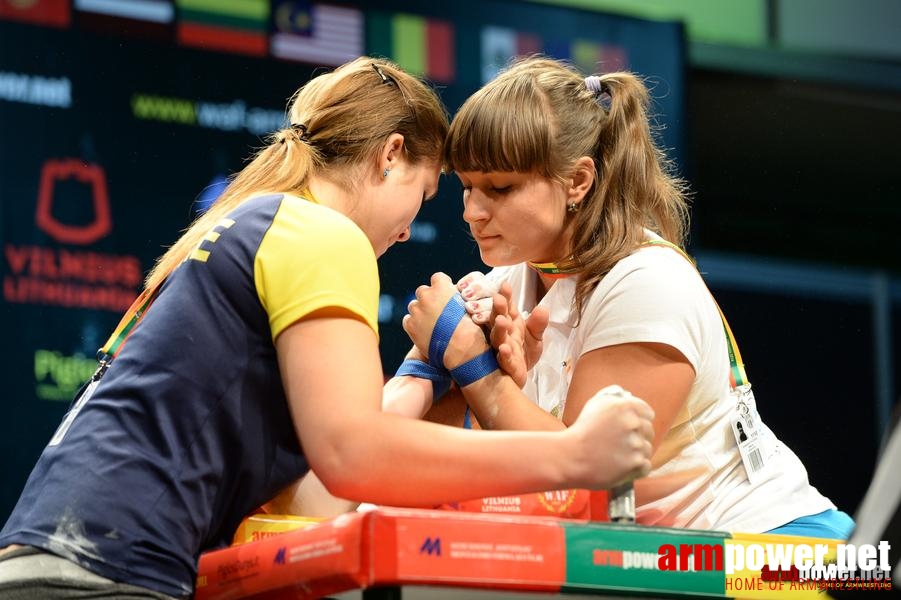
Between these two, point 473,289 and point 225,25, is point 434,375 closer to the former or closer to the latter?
point 473,289

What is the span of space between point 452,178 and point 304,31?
0.60 metres

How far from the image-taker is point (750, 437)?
6.49 ft

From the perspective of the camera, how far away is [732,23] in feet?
15.2

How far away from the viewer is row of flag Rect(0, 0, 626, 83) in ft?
11.4

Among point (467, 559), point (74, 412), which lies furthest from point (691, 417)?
point (74, 412)

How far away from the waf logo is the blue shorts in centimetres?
211

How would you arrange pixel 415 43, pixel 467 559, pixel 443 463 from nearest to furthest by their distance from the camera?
pixel 467 559 < pixel 443 463 < pixel 415 43

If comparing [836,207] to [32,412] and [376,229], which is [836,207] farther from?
[376,229]

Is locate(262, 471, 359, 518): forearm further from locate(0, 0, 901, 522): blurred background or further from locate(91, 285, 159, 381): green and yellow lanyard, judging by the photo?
locate(0, 0, 901, 522): blurred background

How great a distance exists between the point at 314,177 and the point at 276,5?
2.12m

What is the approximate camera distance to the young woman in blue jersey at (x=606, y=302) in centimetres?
187

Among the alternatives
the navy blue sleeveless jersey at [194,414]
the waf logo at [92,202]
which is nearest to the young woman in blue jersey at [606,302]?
the navy blue sleeveless jersey at [194,414]

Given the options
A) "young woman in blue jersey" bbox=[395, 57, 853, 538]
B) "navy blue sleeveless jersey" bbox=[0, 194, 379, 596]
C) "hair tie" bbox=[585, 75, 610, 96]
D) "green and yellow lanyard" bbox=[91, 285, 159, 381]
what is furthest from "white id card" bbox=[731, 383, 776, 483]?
"green and yellow lanyard" bbox=[91, 285, 159, 381]

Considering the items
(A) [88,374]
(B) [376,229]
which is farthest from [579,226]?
(A) [88,374]
